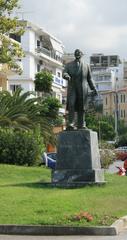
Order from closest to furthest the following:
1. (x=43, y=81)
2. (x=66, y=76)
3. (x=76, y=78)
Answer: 1. (x=66, y=76)
2. (x=76, y=78)
3. (x=43, y=81)

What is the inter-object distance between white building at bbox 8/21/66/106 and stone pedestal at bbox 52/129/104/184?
53.4m

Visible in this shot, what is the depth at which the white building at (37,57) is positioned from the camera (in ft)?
259

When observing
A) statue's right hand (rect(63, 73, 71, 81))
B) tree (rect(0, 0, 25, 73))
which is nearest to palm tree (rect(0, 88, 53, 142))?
tree (rect(0, 0, 25, 73))

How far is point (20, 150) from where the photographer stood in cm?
3144

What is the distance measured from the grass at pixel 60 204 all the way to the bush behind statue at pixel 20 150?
38.0 ft

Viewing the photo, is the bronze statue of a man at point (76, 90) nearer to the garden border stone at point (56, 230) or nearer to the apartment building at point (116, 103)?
the garden border stone at point (56, 230)

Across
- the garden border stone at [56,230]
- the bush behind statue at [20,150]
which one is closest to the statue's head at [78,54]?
the garden border stone at [56,230]

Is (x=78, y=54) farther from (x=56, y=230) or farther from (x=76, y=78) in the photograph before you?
(x=56, y=230)

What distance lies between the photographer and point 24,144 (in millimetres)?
31531

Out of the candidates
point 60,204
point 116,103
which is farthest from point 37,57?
point 116,103

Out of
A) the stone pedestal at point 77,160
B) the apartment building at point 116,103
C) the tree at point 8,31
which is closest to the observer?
the stone pedestal at point 77,160

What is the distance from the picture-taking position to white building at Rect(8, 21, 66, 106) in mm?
78988

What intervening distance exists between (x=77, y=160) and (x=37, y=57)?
6417cm

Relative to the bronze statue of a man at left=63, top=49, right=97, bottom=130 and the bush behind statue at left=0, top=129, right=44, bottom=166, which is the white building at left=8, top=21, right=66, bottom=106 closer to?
the bush behind statue at left=0, top=129, right=44, bottom=166
